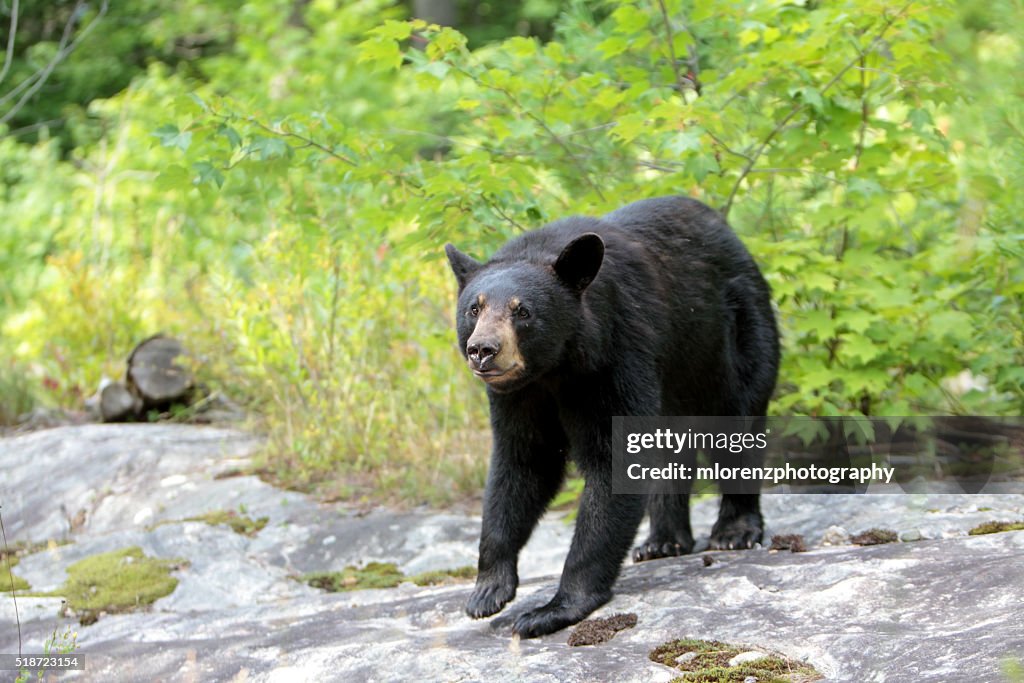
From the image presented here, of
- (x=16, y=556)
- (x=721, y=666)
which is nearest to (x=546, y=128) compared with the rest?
(x=721, y=666)

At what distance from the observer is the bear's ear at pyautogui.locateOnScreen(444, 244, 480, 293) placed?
14.8ft

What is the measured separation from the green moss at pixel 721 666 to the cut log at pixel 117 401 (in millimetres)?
7258

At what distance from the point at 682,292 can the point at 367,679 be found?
7.47 feet

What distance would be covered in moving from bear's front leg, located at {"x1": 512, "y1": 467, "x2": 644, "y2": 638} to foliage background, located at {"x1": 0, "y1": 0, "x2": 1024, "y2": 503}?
177 cm

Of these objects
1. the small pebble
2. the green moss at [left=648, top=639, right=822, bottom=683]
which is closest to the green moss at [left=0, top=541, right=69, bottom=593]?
the green moss at [left=648, top=639, right=822, bottom=683]

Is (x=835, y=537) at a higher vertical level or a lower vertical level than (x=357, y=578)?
higher

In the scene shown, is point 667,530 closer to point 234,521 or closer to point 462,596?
point 462,596

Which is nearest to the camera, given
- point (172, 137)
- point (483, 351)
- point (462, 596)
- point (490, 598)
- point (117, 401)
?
point (483, 351)

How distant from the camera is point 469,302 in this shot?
13.9 ft

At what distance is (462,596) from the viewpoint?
4898 millimetres

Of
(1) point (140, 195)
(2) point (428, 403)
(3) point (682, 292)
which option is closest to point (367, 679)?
(3) point (682, 292)

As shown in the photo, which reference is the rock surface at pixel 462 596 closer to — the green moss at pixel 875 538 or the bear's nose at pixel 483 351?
the green moss at pixel 875 538

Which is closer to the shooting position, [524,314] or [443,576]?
[524,314]

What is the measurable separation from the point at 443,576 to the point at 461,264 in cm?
198
